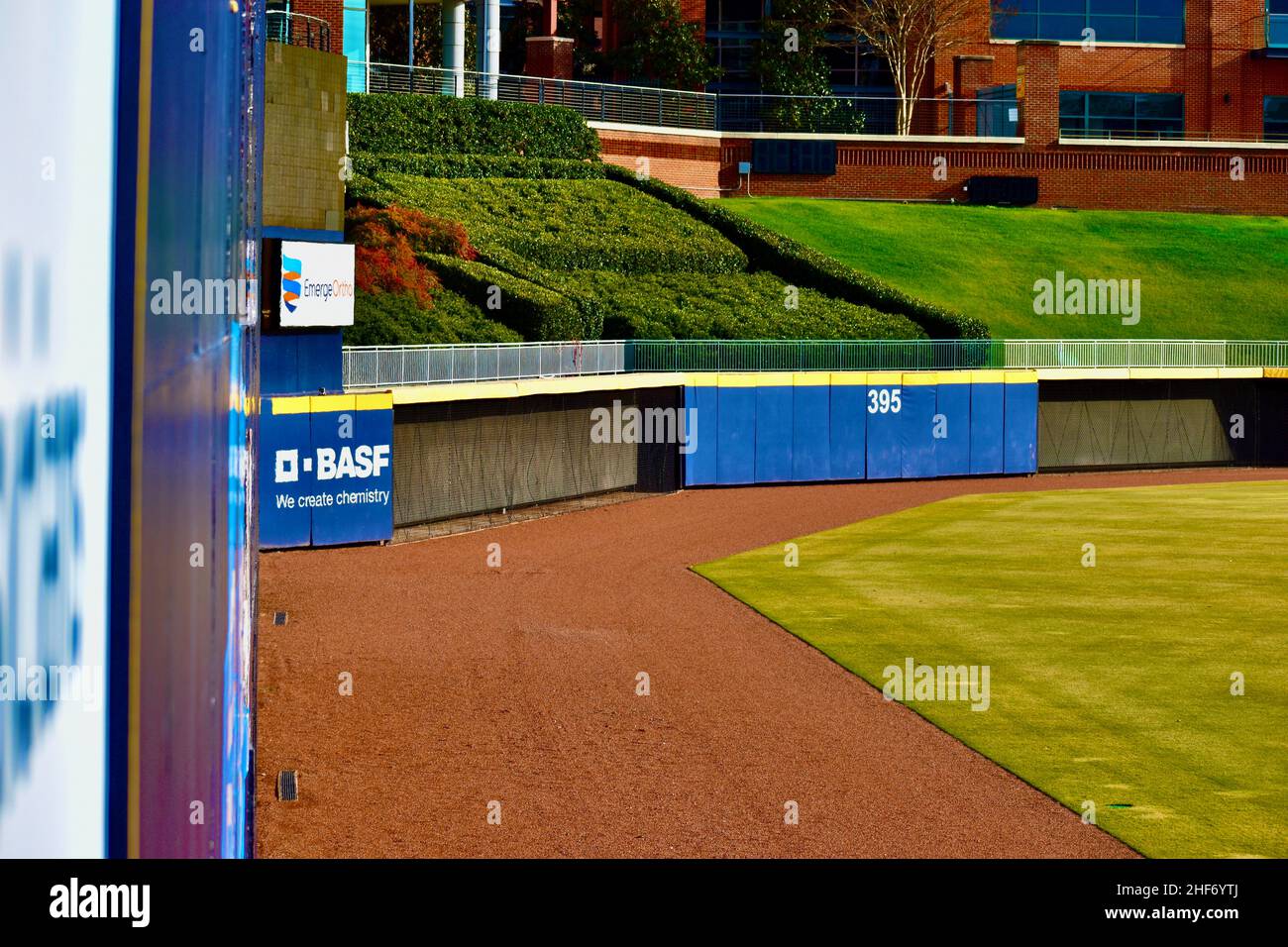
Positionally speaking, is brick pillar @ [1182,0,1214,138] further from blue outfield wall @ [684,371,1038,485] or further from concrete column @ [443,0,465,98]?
concrete column @ [443,0,465,98]

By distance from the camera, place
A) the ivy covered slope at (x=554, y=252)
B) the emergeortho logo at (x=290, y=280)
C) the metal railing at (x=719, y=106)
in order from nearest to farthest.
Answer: the emergeortho logo at (x=290, y=280)
the ivy covered slope at (x=554, y=252)
the metal railing at (x=719, y=106)

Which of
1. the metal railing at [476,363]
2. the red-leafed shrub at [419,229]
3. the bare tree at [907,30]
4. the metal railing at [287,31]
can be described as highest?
the bare tree at [907,30]

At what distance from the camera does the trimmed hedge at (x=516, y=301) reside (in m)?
36.2

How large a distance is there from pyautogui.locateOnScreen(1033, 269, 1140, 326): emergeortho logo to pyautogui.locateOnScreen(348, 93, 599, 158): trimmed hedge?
15784mm

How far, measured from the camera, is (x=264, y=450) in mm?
24797

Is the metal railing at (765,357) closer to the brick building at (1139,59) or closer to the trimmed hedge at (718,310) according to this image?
the trimmed hedge at (718,310)

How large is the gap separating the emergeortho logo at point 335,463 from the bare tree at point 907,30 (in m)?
41.1

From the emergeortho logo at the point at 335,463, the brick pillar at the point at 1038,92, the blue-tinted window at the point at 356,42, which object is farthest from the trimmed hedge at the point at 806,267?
the emergeortho logo at the point at 335,463

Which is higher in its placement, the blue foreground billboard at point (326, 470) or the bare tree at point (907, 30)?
the bare tree at point (907, 30)

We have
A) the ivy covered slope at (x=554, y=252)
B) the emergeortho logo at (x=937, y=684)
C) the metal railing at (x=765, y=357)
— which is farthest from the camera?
the ivy covered slope at (x=554, y=252)

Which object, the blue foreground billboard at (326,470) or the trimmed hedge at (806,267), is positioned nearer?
the blue foreground billboard at (326,470)

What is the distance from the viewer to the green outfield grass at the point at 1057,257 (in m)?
50.7

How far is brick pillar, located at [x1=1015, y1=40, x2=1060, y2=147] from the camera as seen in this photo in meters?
62.2

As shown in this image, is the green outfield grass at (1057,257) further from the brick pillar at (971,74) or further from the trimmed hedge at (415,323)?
the trimmed hedge at (415,323)
